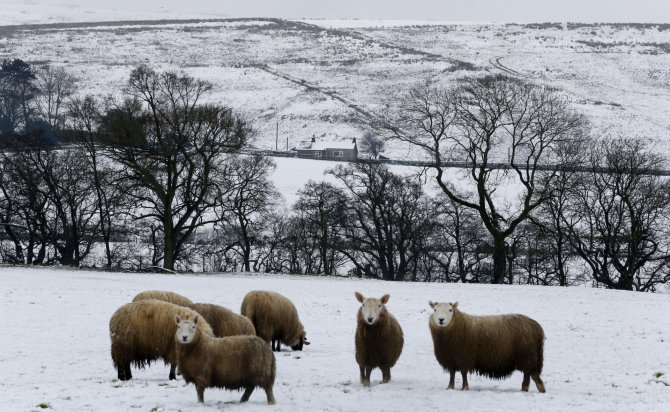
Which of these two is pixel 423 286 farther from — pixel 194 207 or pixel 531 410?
pixel 531 410

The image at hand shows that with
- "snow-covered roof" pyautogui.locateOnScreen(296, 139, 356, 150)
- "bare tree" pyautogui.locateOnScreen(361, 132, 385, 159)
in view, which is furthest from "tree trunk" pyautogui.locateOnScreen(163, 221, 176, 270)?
"snow-covered roof" pyautogui.locateOnScreen(296, 139, 356, 150)

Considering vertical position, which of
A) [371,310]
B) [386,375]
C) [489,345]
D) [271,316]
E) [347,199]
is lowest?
[386,375]

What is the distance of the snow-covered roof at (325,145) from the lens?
116938mm

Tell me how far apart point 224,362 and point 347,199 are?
155 ft

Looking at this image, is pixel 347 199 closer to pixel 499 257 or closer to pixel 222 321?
pixel 499 257

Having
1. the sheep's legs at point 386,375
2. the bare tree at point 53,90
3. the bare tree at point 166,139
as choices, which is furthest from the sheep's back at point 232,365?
the bare tree at point 53,90

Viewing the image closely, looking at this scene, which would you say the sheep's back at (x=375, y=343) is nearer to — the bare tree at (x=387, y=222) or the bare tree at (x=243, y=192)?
the bare tree at (x=243, y=192)

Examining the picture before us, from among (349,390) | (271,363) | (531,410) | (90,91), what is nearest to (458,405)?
(531,410)

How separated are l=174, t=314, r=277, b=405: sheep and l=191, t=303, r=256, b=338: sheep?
340 cm

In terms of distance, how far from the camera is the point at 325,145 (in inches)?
4673

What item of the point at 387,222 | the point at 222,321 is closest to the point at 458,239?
the point at 387,222

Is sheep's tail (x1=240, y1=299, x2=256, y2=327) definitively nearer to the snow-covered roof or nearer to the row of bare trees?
the row of bare trees

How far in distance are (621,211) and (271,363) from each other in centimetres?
4135

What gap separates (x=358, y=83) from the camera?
164m
